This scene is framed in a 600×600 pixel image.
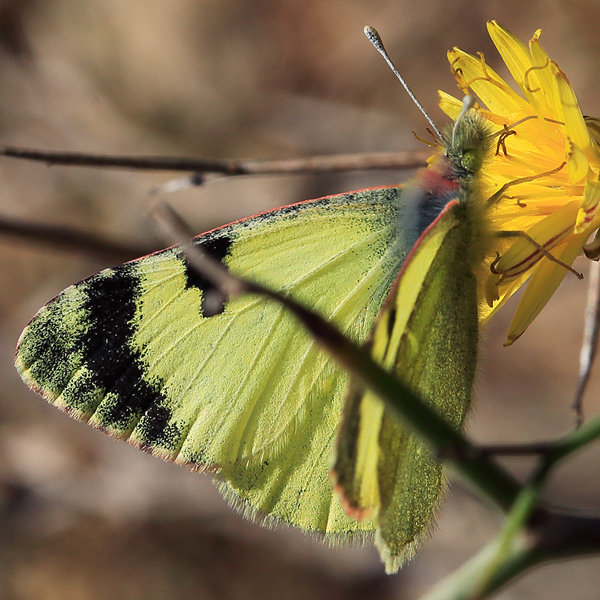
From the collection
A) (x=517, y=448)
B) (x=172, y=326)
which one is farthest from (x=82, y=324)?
(x=517, y=448)

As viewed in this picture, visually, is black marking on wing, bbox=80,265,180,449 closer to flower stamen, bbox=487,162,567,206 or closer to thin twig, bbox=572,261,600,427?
flower stamen, bbox=487,162,567,206

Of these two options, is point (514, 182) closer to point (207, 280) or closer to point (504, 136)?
point (504, 136)

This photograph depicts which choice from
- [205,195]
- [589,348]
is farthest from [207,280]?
[205,195]

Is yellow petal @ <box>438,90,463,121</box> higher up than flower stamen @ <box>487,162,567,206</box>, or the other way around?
yellow petal @ <box>438,90,463,121</box>

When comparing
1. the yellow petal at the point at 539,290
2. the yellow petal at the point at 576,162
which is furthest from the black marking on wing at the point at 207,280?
the yellow petal at the point at 576,162

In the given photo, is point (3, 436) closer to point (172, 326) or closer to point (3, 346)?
point (3, 346)

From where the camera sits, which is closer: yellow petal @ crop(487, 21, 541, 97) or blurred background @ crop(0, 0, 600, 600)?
yellow petal @ crop(487, 21, 541, 97)

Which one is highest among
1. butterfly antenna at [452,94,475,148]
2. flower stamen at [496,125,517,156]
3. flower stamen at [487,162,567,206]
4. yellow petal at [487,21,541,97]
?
yellow petal at [487,21,541,97]

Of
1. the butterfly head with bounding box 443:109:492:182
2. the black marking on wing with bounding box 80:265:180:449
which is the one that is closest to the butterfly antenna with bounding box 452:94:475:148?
the butterfly head with bounding box 443:109:492:182
